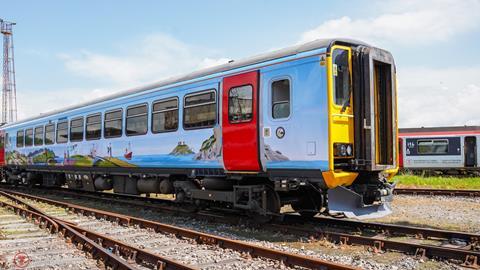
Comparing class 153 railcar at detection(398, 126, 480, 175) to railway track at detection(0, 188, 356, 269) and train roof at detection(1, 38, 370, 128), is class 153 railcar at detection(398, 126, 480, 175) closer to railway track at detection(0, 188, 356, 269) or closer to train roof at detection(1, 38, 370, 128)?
train roof at detection(1, 38, 370, 128)

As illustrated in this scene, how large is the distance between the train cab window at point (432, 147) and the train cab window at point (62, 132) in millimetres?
21854

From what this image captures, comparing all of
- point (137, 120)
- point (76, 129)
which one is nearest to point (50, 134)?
point (76, 129)

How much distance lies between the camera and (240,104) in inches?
366

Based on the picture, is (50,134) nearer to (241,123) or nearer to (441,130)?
(241,123)

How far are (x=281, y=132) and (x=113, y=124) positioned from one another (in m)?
6.90

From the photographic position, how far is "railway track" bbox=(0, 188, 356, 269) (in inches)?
253

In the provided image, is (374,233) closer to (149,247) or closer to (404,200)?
(149,247)

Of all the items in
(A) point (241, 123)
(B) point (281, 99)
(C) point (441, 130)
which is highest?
(C) point (441, 130)

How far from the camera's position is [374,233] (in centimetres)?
854

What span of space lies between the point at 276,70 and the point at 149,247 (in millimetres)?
3803

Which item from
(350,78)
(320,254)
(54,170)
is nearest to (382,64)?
(350,78)

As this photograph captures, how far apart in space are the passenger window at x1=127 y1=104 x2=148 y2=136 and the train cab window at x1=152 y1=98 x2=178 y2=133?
1.44ft

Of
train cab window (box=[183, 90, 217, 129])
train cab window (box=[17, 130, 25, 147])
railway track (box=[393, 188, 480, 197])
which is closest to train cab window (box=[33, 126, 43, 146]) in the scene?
train cab window (box=[17, 130, 25, 147])

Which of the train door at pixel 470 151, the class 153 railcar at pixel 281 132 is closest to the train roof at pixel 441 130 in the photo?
the train door at pixel 470 151
